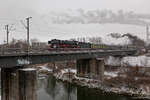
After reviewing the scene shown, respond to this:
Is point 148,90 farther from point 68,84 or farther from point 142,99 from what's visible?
point 68,84

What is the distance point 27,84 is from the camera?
80.8ft

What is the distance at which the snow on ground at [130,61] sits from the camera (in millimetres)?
59906

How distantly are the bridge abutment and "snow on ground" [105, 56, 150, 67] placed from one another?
149ft

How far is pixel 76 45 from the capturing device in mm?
55406

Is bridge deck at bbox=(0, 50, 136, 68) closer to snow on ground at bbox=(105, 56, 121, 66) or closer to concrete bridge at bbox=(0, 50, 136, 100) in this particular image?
concrete bridge at bbox=(0, 50, 136, 100)

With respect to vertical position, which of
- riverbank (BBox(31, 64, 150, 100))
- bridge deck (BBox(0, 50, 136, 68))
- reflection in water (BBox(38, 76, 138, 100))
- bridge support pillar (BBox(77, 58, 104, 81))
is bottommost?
reflection in water (BBox(38, 76, 138, 100))

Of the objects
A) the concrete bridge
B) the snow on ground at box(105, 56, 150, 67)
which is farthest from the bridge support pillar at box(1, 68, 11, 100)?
the snow on ground at box(105, 56, 150, 67)

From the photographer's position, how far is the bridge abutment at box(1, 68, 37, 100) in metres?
24.6

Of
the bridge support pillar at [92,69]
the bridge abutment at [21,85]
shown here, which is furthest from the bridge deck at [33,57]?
the bridge support pillar at [92,69]

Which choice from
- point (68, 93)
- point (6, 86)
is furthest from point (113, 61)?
point (6, 86)

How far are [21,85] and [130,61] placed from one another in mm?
49984

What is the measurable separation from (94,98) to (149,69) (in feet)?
90.2

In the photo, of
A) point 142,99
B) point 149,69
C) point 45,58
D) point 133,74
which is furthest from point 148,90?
point 45,58

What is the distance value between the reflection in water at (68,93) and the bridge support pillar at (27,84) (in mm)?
7941
